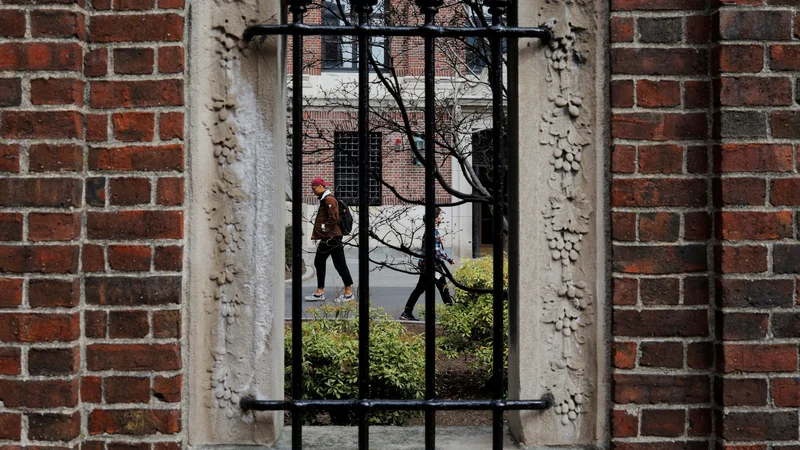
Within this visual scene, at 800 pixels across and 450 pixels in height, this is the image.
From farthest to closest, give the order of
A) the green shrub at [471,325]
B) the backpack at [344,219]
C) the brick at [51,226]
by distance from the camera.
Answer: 1. the green shrub at [471,325]
2. the backpack at [344,219]
3. the brick at [51,226]

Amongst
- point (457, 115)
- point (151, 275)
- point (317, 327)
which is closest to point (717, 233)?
point (151, 275)

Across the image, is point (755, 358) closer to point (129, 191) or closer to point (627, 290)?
point (627, 290)

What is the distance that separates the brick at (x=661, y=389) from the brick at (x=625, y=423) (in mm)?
35

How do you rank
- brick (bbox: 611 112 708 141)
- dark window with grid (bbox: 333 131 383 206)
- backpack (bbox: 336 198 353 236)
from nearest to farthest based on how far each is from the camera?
brick (bbox: 611 112 708 141), dark window with grid (bbox: 333 131 383 206), backpack (bbox: 336 198 353 236)

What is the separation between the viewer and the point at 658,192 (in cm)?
198

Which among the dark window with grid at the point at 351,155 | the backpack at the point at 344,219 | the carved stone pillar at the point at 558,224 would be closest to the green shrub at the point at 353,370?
the backpack at the point at 344,219

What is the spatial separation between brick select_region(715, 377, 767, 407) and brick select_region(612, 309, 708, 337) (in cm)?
15

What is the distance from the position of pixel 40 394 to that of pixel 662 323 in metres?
1.75

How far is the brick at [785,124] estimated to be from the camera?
75.4 inches

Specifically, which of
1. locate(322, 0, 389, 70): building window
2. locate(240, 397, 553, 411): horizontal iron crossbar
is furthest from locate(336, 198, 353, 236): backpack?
locate(240, 397, 553, 411): horizontal iron crossbar

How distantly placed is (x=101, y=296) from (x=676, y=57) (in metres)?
1.78

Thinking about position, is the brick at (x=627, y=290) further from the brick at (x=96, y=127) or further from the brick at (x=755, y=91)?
the brick at (x=96, y=127)

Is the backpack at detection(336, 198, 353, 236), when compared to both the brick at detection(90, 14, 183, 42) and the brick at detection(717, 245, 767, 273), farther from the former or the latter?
the brick at detection(717, 245, 767, 273)

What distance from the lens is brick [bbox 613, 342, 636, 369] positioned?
6.50 ft
